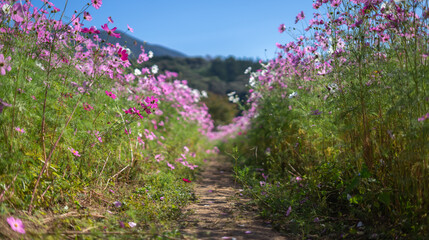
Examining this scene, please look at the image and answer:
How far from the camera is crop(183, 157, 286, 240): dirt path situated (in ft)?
8.35

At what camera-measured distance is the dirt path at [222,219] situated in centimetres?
255

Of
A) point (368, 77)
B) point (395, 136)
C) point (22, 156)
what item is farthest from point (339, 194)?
point (22, 156)

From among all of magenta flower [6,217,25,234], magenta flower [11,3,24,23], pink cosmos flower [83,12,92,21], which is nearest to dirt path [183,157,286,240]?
magenta flower [6,217,25,234]

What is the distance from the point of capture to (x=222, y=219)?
9.73 feet

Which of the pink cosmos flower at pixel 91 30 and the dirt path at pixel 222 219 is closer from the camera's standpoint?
the dirt path at pixel 222 219

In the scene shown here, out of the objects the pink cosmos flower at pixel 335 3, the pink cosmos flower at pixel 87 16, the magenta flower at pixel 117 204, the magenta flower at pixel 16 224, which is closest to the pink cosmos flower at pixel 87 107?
the pink cosmos flower at pixel 87 16

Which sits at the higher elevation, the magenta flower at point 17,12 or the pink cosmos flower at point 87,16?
the pink cosmos flower at point 87,16

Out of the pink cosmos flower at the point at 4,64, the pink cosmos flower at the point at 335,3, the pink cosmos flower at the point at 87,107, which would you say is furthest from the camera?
the pink cosmos flower at the point at 87,107

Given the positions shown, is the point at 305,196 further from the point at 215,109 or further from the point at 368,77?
the point at 215,109

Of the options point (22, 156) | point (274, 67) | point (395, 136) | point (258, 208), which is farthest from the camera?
point (274, 67)

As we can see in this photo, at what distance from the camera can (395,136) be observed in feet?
7.80

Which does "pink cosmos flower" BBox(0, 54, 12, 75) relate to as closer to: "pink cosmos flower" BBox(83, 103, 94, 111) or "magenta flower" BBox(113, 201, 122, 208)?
"pink cosmos flower" BBox(83, 103, 94, 111)

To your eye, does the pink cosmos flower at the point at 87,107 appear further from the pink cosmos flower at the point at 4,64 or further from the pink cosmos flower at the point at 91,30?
the pink cosmos flower at the point at 4,64

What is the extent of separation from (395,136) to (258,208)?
4.98 feet
